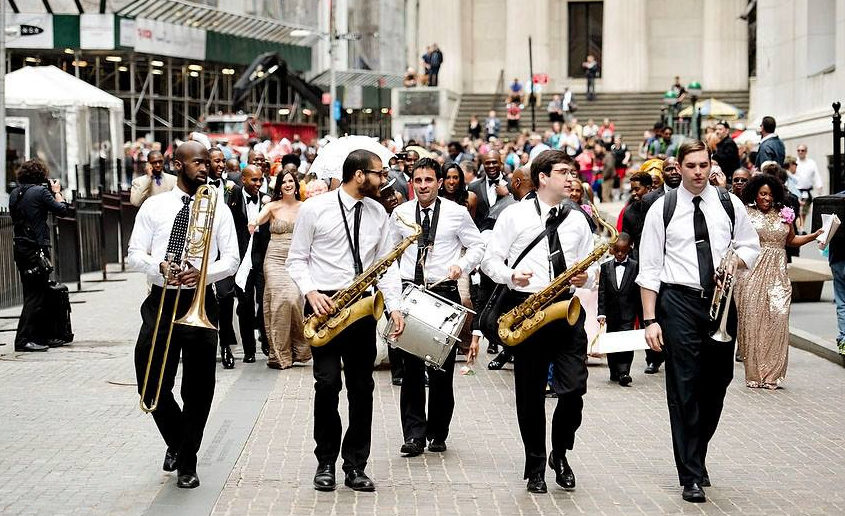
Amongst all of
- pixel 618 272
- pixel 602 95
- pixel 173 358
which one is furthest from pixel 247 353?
pixel 602 95

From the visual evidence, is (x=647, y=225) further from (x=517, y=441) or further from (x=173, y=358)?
(x=173, y=358)

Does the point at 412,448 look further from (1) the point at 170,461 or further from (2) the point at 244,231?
(2) the point at 244,231

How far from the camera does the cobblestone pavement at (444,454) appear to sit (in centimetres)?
830

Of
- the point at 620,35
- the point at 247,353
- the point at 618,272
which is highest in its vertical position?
the point at 620,35

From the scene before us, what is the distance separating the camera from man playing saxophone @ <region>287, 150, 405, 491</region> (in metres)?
8.59

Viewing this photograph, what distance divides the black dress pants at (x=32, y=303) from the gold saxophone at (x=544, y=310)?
821 cm

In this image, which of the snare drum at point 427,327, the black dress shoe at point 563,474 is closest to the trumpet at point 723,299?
the black dress shoe at point 563,474

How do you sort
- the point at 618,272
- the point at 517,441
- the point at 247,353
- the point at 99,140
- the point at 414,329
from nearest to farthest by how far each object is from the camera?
1. the point at 414,329
2. the point at 517,441
3. the point at 618,272
4. the point at 247,353
5. the point at 99,140

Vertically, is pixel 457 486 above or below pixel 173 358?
below

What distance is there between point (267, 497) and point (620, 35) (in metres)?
55.6

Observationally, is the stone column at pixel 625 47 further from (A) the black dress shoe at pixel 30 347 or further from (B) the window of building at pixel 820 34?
(A) the black dress shoe at pixel 30 347

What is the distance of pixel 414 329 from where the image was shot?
9328 mm

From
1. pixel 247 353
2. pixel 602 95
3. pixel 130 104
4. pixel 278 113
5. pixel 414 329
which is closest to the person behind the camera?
pixel 414 329

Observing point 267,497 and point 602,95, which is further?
point 602,95
